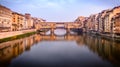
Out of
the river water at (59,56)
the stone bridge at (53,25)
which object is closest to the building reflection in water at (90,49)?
the river water at (59,56)

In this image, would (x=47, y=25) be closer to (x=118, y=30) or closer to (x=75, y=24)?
(x=75, y=24)

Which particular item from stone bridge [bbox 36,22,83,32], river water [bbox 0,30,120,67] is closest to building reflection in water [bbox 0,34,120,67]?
river water [bbox 0,30,120,67]

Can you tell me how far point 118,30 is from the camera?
4853 cm

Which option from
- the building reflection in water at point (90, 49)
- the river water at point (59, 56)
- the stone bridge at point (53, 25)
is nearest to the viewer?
the river water at point (59, 56)

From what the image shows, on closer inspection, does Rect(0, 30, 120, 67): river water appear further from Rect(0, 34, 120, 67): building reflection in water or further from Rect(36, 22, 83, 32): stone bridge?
Rect(36, 22, 83, 32): stone bridge

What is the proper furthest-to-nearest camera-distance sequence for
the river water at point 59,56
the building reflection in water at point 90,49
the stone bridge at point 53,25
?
the stone bridge at point 53,25
the building reflection in water at point 90,49
the river water at point 59,56

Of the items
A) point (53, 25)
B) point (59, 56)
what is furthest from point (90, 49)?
point (53, 25)

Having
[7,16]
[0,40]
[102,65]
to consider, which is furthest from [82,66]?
[7,16]

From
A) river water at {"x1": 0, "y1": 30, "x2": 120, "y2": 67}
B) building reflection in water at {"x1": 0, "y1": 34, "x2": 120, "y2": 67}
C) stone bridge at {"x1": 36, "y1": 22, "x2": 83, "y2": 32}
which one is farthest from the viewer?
stone bridge at {"x1": 36, "y1": 22, "x2": 83, "y2": 32}

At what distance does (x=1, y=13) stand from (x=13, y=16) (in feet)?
62.9

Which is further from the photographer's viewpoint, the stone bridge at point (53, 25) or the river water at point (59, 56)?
the stone bridge at point (53, 25)

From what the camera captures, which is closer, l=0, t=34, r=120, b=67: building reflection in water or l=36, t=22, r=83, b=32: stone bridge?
l=0, t=34, r=120, b=67: building reflection in water

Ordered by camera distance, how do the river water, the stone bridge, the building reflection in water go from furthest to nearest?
the stone bridge → the building reflection in water → the river water

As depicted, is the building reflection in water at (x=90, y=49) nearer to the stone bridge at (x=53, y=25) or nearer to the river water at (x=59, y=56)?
A: the river water at (x=59, y=56)
